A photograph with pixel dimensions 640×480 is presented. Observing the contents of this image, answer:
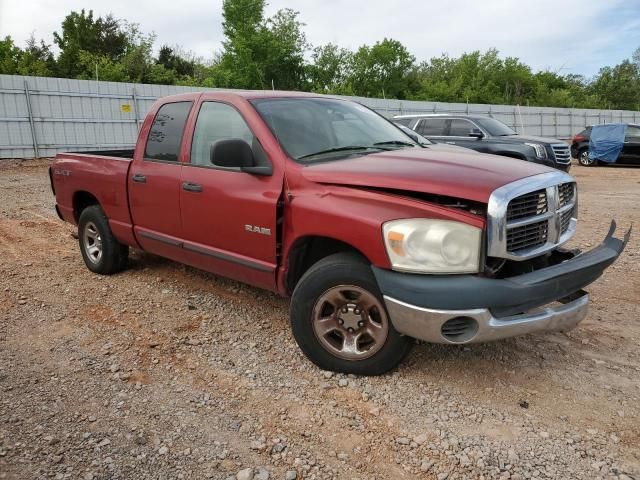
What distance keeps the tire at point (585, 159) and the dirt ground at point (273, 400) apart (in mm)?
16411

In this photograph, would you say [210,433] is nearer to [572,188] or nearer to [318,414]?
[318,414]

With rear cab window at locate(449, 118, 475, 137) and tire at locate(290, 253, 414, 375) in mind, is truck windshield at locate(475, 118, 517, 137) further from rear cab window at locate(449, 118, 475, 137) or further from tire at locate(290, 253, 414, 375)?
tire at locate(290, 253, 414, 375)

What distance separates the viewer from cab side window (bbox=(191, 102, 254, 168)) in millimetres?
4016

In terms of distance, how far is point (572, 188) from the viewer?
12.0ft

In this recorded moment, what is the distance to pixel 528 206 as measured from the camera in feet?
10.1

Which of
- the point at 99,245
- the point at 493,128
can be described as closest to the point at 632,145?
the point at 493,128

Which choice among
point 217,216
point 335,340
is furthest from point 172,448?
point 217,216

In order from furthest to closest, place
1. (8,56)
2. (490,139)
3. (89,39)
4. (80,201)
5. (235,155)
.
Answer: (89,39), (8,56), (490,139), (80,201), (235,155)

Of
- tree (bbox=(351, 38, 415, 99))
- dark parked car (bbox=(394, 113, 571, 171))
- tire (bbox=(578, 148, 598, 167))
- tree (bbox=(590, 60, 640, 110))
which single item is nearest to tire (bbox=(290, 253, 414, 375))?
dark parked car (bbox=(394, 113, 571, 171))

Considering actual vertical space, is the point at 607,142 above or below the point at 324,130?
below

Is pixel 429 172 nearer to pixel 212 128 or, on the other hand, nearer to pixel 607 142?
pixel 212 128

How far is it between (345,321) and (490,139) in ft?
29.6

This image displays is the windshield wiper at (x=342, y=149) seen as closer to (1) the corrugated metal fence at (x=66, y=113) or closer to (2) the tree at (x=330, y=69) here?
(1) the corrugated metal fence at (x=66, y=113)

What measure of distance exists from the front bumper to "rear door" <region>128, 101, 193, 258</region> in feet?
6.93
